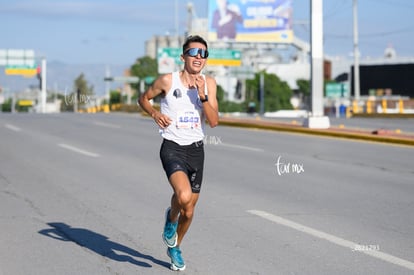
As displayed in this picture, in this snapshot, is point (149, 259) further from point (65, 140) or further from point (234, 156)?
point (65, 140)

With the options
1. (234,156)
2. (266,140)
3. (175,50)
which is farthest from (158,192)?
(175,50)

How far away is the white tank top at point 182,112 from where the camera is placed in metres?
6.44

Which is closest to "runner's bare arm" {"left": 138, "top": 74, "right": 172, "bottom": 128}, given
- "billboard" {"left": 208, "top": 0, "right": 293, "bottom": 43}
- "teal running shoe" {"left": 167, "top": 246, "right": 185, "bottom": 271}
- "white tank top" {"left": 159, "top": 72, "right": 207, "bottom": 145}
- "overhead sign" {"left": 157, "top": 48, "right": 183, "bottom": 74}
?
"white tank top" {"left": 159, "top": 72, "right": 207, "bottom": 145}

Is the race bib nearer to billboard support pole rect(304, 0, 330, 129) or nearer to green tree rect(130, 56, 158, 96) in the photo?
billboard support pole rect(304, 0, 330, 129)

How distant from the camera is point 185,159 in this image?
650 centimetres

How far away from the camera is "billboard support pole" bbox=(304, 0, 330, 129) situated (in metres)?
27.3

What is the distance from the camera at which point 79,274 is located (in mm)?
6488

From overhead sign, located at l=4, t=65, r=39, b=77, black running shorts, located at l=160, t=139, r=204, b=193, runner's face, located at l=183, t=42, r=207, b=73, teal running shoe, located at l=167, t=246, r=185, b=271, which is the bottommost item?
teal running shoe, located at l=167, t=246, r=185, b=271

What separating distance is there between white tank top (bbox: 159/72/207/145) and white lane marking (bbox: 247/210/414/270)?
6.61ft

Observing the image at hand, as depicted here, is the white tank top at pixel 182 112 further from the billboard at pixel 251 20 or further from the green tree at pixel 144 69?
the green tree at pixel 144 69

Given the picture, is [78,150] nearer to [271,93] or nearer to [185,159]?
[185,159]

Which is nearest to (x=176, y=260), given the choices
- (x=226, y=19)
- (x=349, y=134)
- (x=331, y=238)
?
(x=331, y=238)

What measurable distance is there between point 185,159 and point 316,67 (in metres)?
21.3

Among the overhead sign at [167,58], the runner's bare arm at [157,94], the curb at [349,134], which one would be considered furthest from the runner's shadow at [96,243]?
the overhead sign at [167,58]
